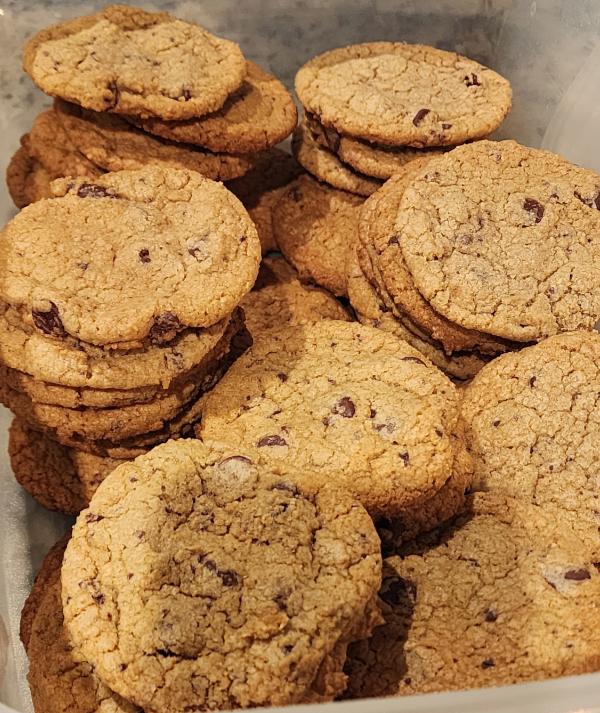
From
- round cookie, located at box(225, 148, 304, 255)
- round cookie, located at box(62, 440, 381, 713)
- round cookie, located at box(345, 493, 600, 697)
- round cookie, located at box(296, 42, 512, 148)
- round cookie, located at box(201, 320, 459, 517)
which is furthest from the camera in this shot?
round cookie, located at box(225, 148, 304, 255)

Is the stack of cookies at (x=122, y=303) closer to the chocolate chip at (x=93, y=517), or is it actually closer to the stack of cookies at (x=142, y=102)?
the stack of cookies at (x=142, y=102)

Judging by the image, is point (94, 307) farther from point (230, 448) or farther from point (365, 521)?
point (365, 521)

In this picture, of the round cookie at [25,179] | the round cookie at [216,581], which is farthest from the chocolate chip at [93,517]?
the round cookie at [25,179]

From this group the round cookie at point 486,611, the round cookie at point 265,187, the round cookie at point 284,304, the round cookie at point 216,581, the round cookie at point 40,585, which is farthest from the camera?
the round cookie at point 265,187

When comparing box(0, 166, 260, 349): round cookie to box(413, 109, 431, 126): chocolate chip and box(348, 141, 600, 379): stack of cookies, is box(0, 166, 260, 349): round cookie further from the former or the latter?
box(413, 109, 431, 126): chocolate chip

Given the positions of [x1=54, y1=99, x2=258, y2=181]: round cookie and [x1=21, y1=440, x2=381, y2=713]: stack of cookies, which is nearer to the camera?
[x1=21, y1=440, x2=381, y2=713]: stack of cookies

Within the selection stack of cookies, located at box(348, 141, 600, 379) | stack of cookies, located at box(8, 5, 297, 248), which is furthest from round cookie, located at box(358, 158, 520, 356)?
stack of cookies, located at box(8, 5, 297, 248)

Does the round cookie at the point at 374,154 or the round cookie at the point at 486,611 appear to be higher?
the round cookie at the point at 374,154

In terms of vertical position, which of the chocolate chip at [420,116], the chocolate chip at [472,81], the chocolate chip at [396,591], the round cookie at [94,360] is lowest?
the chocolate chip at [396,591]
